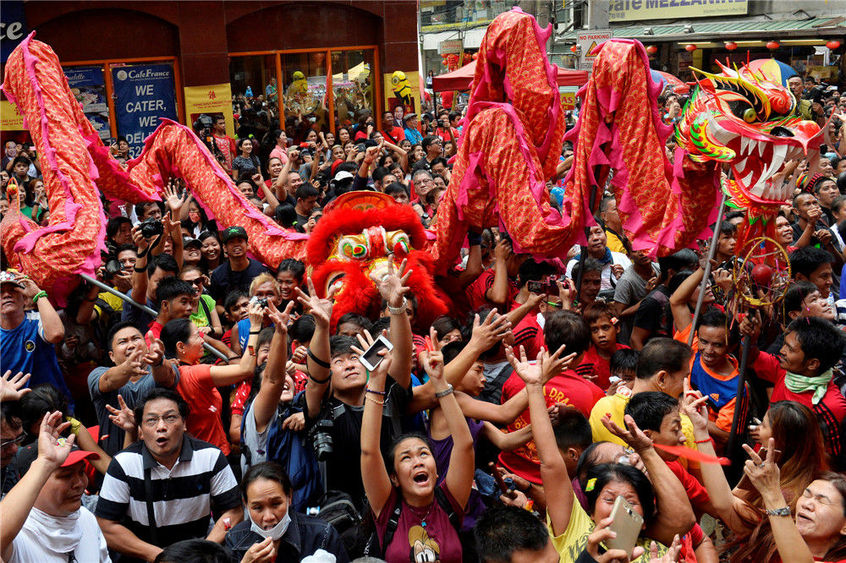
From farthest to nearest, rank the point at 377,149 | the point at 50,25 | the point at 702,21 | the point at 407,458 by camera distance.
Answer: the point at 702,21, the point at 50,25, the point at 377,149, the point at 407,458

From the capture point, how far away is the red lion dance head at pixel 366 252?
5.23m

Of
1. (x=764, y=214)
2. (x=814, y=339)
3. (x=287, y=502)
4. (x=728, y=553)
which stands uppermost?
(x=764, y=214)

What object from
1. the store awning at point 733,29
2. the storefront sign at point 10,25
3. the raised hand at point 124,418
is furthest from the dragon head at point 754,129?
the store awning at point 733,29

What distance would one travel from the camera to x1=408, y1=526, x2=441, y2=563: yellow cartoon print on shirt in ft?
9.52

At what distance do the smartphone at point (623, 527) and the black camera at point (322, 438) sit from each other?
4.17ft

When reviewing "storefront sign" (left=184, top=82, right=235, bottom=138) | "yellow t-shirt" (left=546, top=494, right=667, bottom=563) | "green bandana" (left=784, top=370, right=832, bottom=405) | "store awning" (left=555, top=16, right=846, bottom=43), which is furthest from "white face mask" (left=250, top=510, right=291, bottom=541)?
"store awning" (left=555, top=16, right=846, bottom=43)

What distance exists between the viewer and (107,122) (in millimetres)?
12938

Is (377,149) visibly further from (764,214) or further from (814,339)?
(814,339)

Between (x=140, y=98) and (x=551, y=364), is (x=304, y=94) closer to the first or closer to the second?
(x=140, y=98)

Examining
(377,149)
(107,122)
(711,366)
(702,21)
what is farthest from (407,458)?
(702,21)

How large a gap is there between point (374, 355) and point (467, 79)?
9505 mm

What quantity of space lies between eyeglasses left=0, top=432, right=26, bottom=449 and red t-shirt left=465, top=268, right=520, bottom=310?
289 cm

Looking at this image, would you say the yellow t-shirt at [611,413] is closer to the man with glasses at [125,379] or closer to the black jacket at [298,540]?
the black jacket at [298,540]

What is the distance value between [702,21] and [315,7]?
1089 cm
